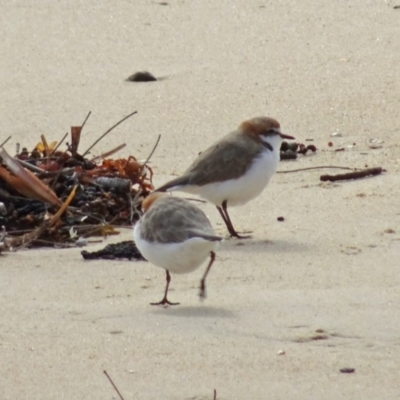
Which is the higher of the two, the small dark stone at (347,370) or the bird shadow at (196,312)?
the small dark stone at (347,370)

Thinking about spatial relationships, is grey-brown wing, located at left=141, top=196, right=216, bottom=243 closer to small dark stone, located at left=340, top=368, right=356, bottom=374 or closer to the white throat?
small dark stone, located at left=340, top=368, right=356, bottom=374

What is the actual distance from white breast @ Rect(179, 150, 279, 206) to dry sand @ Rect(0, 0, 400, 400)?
0.19 metres

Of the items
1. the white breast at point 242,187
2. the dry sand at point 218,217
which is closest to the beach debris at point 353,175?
the dry sand at point 218,217

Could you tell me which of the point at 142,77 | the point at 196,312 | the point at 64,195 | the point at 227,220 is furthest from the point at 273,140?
the point at 196,312

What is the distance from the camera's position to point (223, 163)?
694 cm

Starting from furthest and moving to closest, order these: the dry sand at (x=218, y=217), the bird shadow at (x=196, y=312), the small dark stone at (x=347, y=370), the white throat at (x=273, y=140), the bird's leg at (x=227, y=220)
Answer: the white throat at (x=273, y=140) → the bird's leg at (x=227, y=220) → the bird shadow at (x=196, y=312) → the dry sand at (x=218, y=217) → the small dark stone at (x=347, y=370)

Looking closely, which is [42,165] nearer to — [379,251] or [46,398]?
[379,251]

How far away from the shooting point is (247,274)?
226 inches

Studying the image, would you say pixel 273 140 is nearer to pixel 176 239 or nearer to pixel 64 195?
pixel 64 195

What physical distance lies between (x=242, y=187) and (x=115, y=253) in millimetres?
1030

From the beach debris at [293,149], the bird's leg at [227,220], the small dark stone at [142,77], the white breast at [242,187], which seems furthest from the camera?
the small dark stone at [142,77]

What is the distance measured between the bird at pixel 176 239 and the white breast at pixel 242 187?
4.12ft

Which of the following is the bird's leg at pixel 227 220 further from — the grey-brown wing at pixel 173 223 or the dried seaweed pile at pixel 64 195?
the grey-brown wing at pixel 173 223

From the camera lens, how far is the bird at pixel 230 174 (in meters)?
6.82
